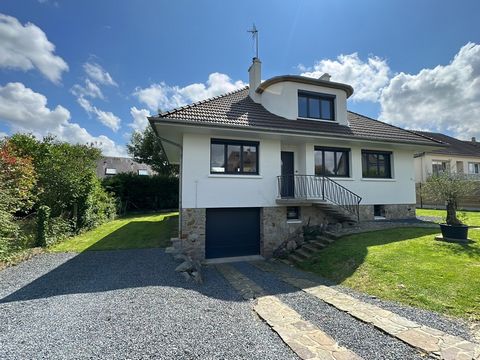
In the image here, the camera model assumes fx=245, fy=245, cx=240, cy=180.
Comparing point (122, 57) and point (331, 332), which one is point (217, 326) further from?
point (122, 57)

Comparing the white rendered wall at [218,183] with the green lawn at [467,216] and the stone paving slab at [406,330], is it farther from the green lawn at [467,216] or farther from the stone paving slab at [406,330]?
the green lawn at [467,216]

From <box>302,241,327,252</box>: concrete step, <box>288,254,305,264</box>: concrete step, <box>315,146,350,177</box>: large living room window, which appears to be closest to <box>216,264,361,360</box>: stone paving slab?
<box>288,254,305,264</box>: concrete step

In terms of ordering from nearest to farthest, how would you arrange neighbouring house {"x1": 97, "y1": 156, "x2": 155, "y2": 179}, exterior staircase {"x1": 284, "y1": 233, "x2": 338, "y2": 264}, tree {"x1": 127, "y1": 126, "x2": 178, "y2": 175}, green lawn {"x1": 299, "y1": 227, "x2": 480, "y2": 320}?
1. green lawn {"x1": 299, "y1": 227, "x2": 480, "y2": 320}
2. exterior staircase {"x1": 284, "y1": 233, "x2": 338, "y2": 264}
3. tree {"x1": 127, "y1": 126, "x2": 178, "y2": 175}
4. neighbouring house {"x1": 97, "y1": 156, "x2": 155, "y2": 179}

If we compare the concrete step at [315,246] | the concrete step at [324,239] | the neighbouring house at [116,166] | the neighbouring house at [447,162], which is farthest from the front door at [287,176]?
the neighbouring house at [116,166]

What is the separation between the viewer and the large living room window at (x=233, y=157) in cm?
1058

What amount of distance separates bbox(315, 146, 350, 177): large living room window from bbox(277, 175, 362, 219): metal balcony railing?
604 mm

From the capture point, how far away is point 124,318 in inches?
173

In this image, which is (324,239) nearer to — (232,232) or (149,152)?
(232,232)

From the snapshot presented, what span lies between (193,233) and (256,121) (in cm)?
554

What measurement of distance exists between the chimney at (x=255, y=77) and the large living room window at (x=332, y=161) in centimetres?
452

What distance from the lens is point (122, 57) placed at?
11727 millimetres

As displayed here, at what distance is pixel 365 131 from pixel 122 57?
42.2 ft

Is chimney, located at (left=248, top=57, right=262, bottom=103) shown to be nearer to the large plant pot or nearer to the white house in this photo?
the large plant pot

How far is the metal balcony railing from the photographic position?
11.8m
